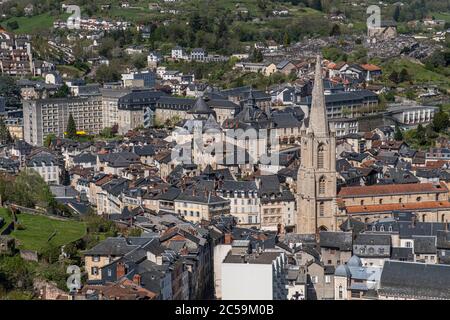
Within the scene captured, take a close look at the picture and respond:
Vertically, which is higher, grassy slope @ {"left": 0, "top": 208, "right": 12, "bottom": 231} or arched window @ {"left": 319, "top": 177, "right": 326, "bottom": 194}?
arched window @ {"left": 319, "top": 177, "right": 326, "bottom": 194}

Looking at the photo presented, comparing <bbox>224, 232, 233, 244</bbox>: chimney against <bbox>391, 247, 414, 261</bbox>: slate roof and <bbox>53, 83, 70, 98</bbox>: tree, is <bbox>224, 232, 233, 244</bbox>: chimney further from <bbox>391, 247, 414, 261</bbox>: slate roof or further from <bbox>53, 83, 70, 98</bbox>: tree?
<bbox>53, 83, 70, 98</bbox>: tree

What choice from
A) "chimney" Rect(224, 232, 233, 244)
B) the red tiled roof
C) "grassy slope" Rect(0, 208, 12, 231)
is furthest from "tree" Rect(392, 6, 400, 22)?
"chimney" Rect(224, 232, 233, 244)

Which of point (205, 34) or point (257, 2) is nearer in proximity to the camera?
point (205, 34)

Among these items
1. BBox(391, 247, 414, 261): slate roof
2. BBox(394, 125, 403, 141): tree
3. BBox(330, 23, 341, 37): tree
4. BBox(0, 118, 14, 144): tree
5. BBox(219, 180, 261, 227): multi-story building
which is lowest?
BBox(0, 118, 14, 144): tree

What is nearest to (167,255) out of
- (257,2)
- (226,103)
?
(226,103)

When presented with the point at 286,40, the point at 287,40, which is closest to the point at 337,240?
the point at 286,40

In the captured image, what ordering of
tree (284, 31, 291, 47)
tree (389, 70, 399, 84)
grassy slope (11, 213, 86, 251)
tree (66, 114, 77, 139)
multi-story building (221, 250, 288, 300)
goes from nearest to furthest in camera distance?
multi-story building (221, 250, 288, 300)
grassy slope (11, 213, 86, 251)
tree (66, 114, 77, 139)
tree (389, 70, 399, 84)
tree (284, 31, 291, 47)

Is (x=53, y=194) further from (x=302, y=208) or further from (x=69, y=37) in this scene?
(x=69, y=37)
